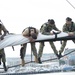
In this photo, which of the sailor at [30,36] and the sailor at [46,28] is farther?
Result: the sailor at [46,28]

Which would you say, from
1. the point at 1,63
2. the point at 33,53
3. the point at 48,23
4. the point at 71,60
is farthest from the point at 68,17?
the point at 71,60

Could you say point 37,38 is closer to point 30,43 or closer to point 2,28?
point 30,43

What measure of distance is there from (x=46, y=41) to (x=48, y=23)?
103cm

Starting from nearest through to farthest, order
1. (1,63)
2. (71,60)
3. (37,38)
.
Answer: (37,38) → (1,63) → (71,60)

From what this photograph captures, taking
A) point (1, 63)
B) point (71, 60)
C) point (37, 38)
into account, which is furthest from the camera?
point (71, 60)

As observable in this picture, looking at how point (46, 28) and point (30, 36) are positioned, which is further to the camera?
point (46, 28)

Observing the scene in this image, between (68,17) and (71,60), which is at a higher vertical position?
(68,17)

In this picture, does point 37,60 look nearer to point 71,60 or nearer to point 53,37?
point 53,37

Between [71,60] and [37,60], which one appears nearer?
[37,60]

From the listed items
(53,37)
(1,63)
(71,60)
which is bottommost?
(71,60)

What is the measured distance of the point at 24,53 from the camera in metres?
18.0

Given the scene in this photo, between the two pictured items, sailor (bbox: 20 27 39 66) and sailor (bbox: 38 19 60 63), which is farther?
sailor (bbox: 38 19 60 63)

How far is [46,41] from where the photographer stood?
17.7m

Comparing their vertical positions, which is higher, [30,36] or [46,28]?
[46,28]
